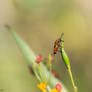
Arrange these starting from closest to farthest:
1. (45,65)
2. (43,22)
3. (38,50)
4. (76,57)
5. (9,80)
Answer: (45,65)
(9,80)
(76,57)
(38,50)
(43,22)

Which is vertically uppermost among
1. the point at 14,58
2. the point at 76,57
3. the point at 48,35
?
the point at 48,35

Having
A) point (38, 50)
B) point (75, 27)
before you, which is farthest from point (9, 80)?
point (75, 27)

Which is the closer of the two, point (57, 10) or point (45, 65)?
point (45, 65)

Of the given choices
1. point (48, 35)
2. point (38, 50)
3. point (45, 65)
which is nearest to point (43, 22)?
point (48, 35)

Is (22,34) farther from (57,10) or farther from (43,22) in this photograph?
(57,10)

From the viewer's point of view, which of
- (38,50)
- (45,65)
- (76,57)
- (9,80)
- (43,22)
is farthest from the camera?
(43,22)

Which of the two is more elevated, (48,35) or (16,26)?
(16,26)
